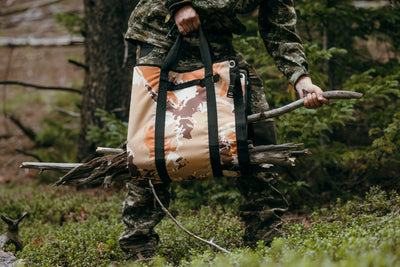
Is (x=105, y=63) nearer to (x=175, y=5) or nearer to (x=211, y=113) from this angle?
(x=175, y=5)

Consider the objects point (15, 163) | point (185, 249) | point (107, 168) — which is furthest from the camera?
point (15, 163)

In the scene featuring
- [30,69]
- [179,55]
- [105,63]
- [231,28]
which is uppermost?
[30,69]

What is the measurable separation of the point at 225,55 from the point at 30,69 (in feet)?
51.2

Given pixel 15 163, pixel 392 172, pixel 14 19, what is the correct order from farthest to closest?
pixel 14 19 → pixel 15 163 → pixel 392 172

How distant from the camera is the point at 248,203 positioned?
11.2 ft

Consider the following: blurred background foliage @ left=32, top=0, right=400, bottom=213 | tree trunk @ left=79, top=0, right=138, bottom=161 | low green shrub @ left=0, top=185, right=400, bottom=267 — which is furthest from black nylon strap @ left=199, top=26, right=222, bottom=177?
tree trunk @ left=79, top=0, right=138, bottom=161

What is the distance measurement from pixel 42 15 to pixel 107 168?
723 inches

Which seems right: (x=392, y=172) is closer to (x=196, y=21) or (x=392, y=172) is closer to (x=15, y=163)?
(x=196, y=21)

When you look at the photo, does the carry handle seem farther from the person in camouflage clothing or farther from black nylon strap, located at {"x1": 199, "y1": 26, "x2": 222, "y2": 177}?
the person in camouflage clothing

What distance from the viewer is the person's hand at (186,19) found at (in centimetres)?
299

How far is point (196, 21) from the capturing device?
119 inches

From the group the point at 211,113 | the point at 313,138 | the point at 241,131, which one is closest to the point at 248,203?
the point at 241,131

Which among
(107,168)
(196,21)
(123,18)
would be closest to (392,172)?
(196,21)

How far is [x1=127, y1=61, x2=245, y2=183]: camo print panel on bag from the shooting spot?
280 centimetres
